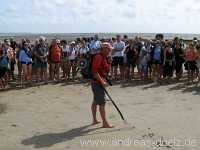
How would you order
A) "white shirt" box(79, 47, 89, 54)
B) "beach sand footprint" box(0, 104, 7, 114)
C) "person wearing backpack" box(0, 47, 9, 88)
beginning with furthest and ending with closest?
"white shirt" box(79, 47, 89, 54) < "person wearing backpack" box(0, 47, 9, 88) < "beach sand footprint" box(0, 104, 7, 114)

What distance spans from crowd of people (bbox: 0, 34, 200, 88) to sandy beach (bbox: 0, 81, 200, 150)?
1.15 metres

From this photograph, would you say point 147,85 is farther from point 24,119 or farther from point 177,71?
point 24,119

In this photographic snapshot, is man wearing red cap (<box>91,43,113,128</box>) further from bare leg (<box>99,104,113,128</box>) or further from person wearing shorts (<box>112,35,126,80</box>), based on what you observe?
person wearing shorts (<box>112,35,126,80</box>)

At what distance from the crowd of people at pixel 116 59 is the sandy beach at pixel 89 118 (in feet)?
3.76

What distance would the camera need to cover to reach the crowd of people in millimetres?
15570

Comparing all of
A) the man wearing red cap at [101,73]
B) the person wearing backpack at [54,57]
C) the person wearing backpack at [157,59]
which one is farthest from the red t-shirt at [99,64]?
the person wearing backpack at [54,57]

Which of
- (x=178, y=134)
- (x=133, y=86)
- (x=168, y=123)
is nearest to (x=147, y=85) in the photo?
(x=133, y=86)

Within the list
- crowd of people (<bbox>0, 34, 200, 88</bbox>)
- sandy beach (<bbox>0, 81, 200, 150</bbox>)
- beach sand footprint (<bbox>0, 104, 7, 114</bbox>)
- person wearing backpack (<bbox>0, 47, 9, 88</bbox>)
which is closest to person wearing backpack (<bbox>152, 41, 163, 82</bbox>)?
crowd of people (<bbox>0, 34, 200, 88</bbox>)

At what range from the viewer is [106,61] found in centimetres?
902

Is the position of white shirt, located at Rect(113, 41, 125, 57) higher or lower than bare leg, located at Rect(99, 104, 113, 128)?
higher

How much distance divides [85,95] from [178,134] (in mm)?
5195

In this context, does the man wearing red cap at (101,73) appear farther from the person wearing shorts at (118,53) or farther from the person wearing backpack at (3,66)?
the person wearing shorts at (118,53)

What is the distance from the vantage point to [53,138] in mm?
8555

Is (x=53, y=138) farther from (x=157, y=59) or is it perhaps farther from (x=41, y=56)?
(x=157, y=59)
